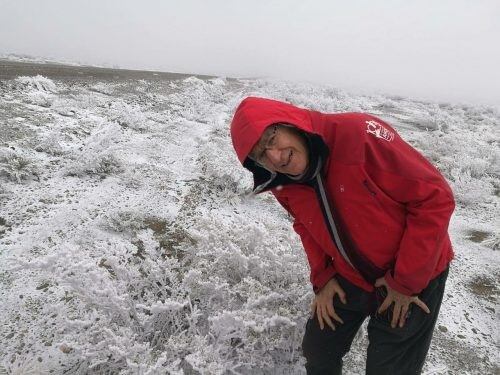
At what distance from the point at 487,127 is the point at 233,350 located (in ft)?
45.6

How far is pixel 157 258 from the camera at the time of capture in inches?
126

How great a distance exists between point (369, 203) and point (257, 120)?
0.62 meters

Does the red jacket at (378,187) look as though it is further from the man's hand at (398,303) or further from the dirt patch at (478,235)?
the dirt patch at (478,235)

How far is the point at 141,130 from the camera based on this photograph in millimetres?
6852

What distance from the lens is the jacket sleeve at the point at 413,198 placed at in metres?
Result: 1.54

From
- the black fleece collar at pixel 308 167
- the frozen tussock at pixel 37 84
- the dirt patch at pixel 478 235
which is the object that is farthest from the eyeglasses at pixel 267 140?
the frozen tussock at pixel 37 84

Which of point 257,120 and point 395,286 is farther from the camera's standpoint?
point 395,286

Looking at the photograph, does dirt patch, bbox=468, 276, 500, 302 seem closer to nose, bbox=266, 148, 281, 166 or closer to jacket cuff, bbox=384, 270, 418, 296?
jacket cuff, bbox=384, 270, 418, 296

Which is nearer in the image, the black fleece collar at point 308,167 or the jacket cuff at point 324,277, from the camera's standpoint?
the black fleece collar at point 308,167

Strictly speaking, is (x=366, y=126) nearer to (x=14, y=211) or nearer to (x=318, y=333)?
(x=318, y=333)

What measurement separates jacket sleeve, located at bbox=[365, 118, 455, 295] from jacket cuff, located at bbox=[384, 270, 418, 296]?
2 centimetres

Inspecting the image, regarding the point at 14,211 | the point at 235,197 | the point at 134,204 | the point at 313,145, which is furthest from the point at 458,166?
the point at 14,211

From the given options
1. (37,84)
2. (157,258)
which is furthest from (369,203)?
(37,84)

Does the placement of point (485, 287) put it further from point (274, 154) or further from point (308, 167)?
point (274, 154)
